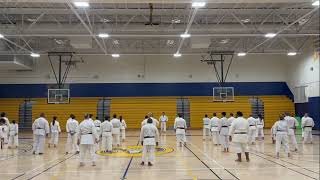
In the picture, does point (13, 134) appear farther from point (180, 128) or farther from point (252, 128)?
point (252, 128)

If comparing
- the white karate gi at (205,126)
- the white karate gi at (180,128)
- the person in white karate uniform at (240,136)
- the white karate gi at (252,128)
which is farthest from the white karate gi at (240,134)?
the white karate gi at (205,126)

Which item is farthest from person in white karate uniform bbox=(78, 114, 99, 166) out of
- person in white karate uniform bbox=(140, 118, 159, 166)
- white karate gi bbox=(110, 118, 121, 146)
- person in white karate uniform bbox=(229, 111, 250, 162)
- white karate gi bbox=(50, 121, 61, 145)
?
white karate gi bbox=(50, 121, 61, 145)

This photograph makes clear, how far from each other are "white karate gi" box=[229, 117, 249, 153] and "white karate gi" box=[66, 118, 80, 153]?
7.30 metres

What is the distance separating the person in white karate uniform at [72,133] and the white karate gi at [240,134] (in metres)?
7.30

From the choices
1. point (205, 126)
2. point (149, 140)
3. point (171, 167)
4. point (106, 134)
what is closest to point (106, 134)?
point (106, 134)

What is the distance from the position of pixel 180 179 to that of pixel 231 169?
2.32 meters

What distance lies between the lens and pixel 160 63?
3350cm

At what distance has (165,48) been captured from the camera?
3133 centimetres

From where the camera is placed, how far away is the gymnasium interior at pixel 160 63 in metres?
20.2

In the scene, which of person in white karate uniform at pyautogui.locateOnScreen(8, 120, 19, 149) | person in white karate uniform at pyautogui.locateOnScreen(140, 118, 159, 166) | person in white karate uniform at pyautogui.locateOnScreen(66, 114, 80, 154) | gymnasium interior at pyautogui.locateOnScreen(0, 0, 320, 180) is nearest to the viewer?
person in white karate uniform at pyautogui.locateOnScreen(140, 118, 159, 166)

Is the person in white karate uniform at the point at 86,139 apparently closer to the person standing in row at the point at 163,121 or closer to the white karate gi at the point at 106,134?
the white karate gi at the point at 106,134

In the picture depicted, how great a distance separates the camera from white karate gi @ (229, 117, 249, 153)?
12.5 m

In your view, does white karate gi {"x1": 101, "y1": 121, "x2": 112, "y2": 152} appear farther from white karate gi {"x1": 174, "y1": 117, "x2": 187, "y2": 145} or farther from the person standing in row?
the person standing in row

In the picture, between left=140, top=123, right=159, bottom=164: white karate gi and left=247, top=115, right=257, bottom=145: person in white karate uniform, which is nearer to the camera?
left=140, top=123, right=159, bottom=164: white karate gi
